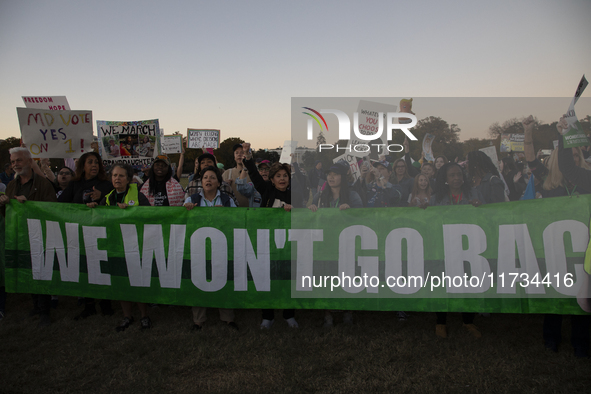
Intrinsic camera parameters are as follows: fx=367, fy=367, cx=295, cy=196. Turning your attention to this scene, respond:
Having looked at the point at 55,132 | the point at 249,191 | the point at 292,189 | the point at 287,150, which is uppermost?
the point at 55,132

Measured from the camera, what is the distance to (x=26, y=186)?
471cm

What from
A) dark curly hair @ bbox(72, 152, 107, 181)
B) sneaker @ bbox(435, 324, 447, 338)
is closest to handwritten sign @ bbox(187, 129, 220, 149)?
dark curly hair @ bbox(72, 152, 107, 181)

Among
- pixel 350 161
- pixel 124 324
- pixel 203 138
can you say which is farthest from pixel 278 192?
pixel 203 138

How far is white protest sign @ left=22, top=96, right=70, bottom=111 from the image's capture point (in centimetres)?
767

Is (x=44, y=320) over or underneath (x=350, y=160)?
underneath

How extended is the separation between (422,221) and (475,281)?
0.79 m

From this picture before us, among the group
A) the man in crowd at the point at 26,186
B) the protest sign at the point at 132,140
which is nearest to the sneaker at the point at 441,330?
the man in crowd at the point at 26,186

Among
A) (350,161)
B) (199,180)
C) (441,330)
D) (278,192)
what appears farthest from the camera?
(350,161)

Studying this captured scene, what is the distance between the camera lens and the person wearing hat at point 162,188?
4832mm

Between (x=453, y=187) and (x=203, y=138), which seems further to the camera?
(x=203, y=138)

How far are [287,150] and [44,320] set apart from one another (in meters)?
6.32

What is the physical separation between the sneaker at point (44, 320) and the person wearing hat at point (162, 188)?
1.78 meters

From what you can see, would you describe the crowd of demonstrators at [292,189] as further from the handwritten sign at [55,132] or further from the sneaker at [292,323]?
the handwritten sign at [55,132]

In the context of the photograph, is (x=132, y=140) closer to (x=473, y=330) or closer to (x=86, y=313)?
(x=86, y=313)
